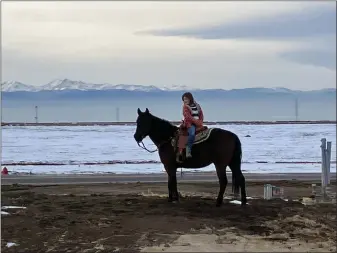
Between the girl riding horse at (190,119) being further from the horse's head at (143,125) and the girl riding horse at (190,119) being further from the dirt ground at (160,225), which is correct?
the dirt ground at (160,225)

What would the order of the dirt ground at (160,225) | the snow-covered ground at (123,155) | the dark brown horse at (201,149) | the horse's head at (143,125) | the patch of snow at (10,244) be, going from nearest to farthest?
the patch of snow at (10,244), the dirt ground at (160,225), the dark brown horse at (201,149), the horse's head at (143,125), the snow-covered ground at (123,155)

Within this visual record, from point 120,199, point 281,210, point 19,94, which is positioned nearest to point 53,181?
point 120,199

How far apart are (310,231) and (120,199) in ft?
13.3

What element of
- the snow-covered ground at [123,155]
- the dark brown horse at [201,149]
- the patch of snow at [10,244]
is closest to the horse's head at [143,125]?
the dark brown horse at [201,149]

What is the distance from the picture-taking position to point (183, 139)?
408 inches

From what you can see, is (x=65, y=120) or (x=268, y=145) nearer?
(x=268, y=145)

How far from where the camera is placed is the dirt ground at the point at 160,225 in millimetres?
7746

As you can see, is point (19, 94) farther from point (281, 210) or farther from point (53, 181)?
point (281, 210)

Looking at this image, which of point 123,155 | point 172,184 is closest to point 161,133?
point 172,184

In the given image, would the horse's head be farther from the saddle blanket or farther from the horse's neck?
the saddle blanket

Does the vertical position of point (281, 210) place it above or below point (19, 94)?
below

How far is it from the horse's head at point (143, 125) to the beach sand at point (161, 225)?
129 centimetres

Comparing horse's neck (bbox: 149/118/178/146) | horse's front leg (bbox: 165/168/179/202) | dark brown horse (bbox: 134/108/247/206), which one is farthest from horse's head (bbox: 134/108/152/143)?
horse's front leg (bbox: 165/168/179/202)

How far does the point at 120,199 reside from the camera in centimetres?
1137
